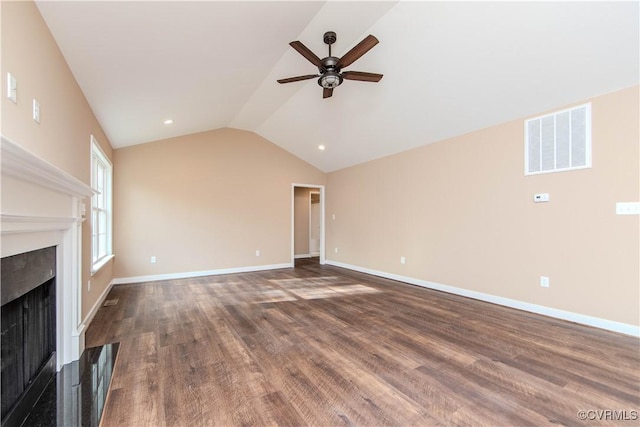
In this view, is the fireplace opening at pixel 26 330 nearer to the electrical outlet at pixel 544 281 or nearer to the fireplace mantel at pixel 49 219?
the fireplace mantel at pixel 49 219

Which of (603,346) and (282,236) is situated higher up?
(282,236)

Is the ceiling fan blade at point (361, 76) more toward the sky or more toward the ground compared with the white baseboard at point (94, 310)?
more toward the sky

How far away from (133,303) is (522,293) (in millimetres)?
5211

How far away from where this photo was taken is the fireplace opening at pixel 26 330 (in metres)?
1.62

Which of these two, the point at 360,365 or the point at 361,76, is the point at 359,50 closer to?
the point at 361,76

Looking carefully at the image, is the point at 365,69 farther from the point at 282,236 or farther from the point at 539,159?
the point at 282,236

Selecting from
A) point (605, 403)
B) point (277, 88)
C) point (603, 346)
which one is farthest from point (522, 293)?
point (277, 88)

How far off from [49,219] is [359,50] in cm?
270

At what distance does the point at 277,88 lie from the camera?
4.26m

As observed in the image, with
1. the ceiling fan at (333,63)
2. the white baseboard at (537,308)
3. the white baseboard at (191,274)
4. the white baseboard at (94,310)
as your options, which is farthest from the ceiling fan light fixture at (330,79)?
the white baseboard at (191,274)

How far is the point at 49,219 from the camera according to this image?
6.38ft

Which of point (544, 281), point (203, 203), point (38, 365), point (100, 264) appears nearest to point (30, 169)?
point (38, 365)

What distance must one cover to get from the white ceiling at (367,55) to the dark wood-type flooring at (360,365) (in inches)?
101

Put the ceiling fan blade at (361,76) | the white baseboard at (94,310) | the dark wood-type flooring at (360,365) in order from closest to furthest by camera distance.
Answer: the dark wood-type flooring at (360,365) < the white baseboard at (94,310) < the ceiling fan blade at (361,76)
